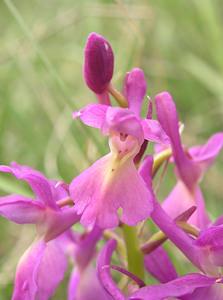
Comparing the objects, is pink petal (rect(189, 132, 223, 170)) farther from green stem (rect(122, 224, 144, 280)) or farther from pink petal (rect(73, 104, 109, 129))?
pink petal (rect(73, 104, 109, 129))

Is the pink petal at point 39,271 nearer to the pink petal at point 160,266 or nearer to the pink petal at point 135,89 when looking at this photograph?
the pink petal at point 160,266

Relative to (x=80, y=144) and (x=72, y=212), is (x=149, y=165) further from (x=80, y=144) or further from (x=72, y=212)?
(x=80, y=144)

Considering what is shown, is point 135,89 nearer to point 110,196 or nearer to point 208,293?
point 110,196

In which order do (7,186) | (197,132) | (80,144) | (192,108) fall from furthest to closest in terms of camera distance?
(192,108)
(197,132)
(80,144)
(7,186)

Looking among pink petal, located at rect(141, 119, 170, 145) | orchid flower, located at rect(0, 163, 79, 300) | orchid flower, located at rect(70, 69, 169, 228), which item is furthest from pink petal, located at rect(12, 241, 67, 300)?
pink petal, located at rect(141, 119, 170, 145)

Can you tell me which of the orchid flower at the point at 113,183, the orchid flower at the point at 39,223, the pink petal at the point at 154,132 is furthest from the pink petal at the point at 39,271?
the pink petal at the point at 154,132

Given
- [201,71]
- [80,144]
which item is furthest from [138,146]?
[201,71]

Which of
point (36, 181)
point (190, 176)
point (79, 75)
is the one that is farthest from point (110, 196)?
point (79, 75)
